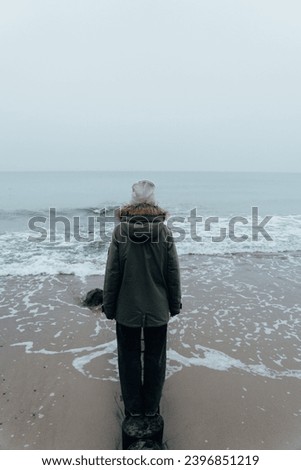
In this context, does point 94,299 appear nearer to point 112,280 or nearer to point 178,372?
point 178,372

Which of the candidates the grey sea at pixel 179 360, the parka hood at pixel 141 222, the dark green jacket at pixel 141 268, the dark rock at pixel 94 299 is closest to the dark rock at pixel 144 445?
the grey sea at pixel 179 360

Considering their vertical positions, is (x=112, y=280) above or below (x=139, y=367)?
above

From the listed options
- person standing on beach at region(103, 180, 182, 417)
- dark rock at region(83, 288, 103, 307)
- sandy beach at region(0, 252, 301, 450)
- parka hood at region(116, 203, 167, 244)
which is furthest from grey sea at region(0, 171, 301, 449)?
parka hood at region(116, 203, 167, 244)

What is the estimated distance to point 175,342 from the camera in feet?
18.4

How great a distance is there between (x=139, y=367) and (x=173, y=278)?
0.99 metres

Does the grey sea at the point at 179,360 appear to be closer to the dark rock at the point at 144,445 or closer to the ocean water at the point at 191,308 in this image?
the ocean water at the point at 191,308

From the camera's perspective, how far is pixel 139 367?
357 centimetres

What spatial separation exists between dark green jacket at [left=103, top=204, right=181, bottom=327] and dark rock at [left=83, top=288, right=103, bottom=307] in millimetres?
3703

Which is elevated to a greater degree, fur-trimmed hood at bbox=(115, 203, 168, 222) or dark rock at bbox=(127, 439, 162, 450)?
fur-trimmed hood at bbox=(115, 203, 168, 222)

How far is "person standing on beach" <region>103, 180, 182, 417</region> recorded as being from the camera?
333 centimetres

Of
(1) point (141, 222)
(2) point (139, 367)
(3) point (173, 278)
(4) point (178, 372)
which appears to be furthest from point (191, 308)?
(1) point (141, 222)

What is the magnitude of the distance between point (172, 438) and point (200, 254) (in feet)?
28.0

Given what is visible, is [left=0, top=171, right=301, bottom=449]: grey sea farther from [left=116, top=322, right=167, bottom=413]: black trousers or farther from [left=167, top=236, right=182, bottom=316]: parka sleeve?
[left=167, top=236, right=182, bottom=316]: parka sleeve

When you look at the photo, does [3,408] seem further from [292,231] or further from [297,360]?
[292,231]
